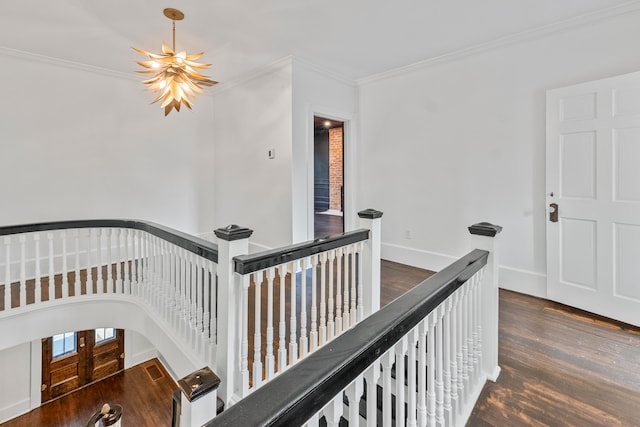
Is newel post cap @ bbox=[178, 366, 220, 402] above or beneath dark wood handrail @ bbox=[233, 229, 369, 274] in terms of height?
beneath

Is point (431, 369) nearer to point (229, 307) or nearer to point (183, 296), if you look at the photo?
point (229, 307)

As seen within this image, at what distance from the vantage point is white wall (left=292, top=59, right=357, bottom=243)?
3783mm

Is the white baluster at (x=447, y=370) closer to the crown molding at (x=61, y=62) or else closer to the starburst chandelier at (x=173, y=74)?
the starburst chandelier at (x=173, y=74)

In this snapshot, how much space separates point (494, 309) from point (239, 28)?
3.21m

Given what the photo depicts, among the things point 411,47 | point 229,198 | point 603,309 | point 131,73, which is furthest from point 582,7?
point 131,73

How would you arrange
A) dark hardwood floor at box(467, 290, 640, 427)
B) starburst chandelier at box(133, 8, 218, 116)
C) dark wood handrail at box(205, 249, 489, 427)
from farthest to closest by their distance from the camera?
starburst chandelier at box(133, 8, 218, 116) → dark hardwood floor at box(467, 290, 640, 427) → dark wood handrail at box(205, 249, 489, 427)

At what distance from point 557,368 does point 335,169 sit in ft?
23.9

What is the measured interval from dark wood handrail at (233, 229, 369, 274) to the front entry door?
5.22 metres

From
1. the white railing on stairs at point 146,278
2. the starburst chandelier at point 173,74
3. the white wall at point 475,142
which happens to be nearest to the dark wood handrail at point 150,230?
the white railing on stairs at point 146,278

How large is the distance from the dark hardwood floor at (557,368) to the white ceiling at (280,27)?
2593mm

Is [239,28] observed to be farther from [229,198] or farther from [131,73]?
[229,198]

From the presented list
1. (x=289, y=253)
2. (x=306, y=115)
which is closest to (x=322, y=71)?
(x=306, y=115)

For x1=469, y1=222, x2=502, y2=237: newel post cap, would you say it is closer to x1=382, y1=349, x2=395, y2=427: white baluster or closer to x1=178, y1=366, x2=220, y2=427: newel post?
x1=382, y1=349, x2=395, y2=427: white baluster

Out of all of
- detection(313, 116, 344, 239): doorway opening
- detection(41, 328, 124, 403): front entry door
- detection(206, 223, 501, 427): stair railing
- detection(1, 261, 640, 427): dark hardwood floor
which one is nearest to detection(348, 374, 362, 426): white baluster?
detection(206, 223, 501, 427): stair railing
